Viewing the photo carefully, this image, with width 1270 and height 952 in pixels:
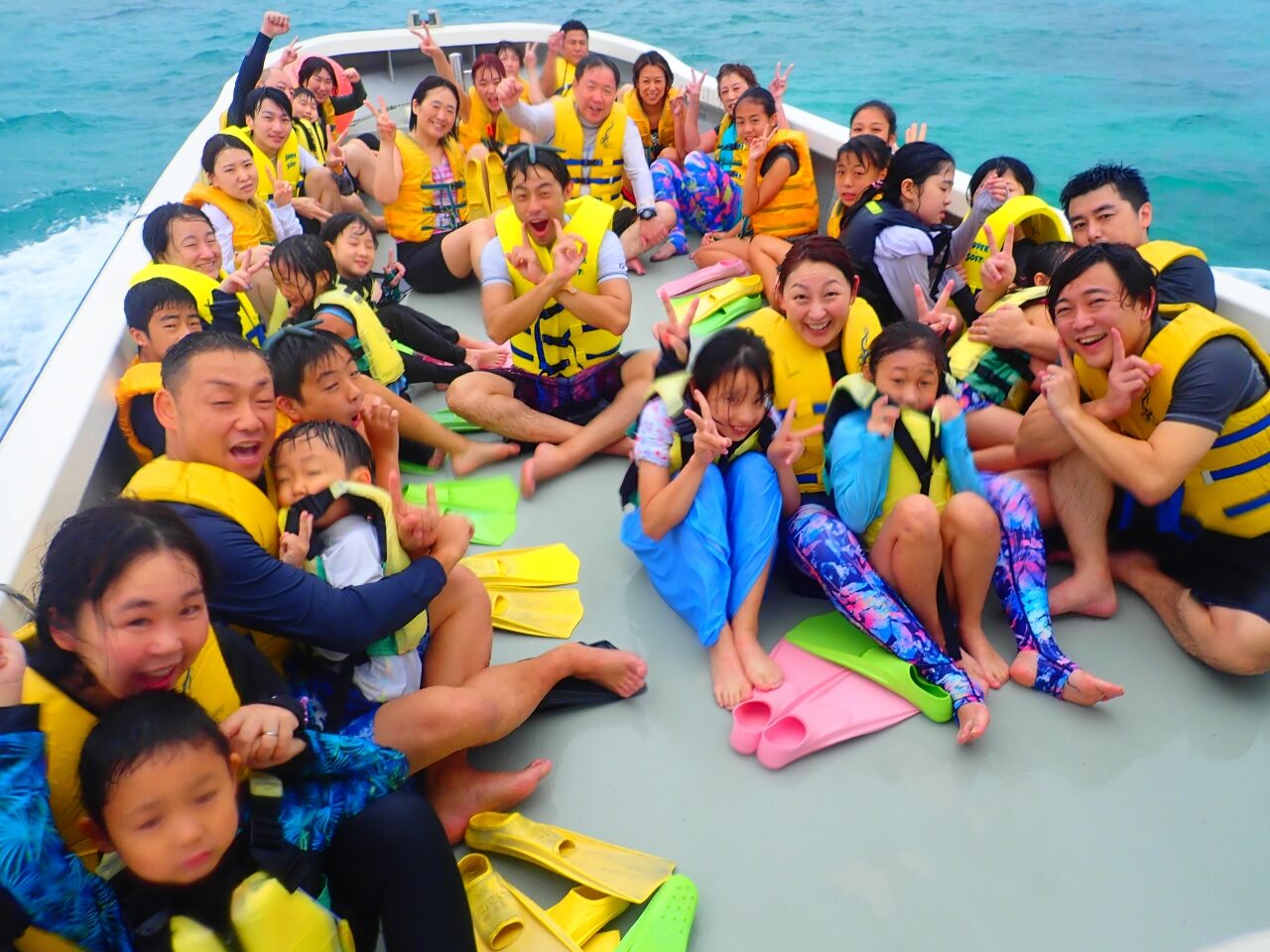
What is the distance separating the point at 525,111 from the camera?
13.1 ft

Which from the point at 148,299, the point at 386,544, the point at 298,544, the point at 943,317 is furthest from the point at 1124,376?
the point at 148,299

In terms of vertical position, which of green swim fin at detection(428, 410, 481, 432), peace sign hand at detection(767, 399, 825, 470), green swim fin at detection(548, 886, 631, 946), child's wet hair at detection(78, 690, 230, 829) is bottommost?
green swim fin at detection(428, 410, 481, 432)

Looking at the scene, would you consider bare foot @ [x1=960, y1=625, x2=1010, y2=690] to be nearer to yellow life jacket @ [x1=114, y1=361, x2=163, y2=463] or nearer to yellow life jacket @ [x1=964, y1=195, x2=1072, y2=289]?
yellow life jacket @ [x1=964, y1=195, x2=1072, y2=289]

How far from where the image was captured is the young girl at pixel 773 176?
3719 millimetres

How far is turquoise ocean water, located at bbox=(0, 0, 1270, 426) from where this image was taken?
844 cm

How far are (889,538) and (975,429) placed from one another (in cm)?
71

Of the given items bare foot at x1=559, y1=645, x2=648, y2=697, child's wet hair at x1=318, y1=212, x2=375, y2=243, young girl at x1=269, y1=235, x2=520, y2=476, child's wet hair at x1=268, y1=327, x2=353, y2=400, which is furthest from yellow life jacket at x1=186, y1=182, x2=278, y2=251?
bare foot at x1=559, y1=645, x2=648, y2=697

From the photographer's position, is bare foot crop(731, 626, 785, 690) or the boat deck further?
bare foot crop(731, 626, 785, 690)

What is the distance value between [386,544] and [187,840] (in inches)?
27.1

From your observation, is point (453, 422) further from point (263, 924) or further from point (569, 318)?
point (263, 924)

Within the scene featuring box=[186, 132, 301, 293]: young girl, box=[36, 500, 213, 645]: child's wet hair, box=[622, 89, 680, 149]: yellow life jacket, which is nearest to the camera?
box=[36, 500, 213, 645]: child's wet hair

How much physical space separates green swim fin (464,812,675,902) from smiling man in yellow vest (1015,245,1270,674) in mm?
1181

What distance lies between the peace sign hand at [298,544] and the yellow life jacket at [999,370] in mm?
1799

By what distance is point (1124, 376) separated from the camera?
194cm
